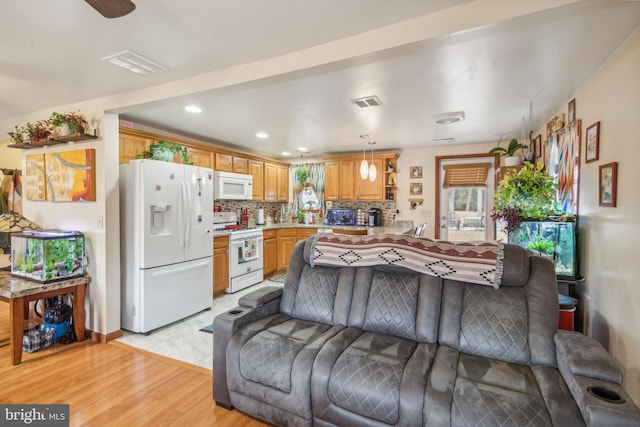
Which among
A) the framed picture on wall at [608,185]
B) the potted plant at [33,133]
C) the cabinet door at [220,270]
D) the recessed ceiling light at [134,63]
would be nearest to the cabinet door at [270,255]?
the cabinet door at [220,270]

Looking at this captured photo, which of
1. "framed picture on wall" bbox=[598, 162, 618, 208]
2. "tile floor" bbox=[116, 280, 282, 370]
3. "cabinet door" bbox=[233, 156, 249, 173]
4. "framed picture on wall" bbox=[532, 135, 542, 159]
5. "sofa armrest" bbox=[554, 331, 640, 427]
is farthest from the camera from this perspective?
"cabinet door" bbox=[233, 156, 249, 173]

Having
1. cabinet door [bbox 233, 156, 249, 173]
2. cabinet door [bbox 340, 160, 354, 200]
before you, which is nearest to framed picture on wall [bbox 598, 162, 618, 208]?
cabinet door [bbox 340, 160, 354, 200]

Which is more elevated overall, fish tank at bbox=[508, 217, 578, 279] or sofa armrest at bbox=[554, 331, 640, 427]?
fish tank at bbox=[508, 217, 578, 279]

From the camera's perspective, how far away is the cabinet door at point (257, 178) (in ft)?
18.8

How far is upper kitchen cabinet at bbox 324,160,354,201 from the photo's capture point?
6.03m

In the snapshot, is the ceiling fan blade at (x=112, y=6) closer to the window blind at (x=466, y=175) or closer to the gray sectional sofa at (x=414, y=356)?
the gray sectional sofa at (x=414, y=356)

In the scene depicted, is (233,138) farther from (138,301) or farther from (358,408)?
(358,408)

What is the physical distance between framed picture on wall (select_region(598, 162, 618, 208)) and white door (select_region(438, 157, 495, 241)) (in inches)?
128

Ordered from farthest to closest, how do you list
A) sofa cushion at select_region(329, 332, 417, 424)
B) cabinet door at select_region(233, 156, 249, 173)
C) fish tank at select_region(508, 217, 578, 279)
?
cabinet door at select_region(233, 156, 249, 173)
fish tank at select_region(508, 217, 578, 279)
sofa cushion at select_region(329, 332, 417, 424)

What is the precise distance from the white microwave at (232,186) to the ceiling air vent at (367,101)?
2.55m

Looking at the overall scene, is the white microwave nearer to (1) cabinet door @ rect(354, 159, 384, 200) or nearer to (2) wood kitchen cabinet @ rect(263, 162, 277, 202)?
(2) wood kitchen cabinet @ rect(263, 162, 277, 202)

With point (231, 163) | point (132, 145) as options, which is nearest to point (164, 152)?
point (132, 145)

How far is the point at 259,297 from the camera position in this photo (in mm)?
2428

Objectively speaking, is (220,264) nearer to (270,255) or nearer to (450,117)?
(270,255)
